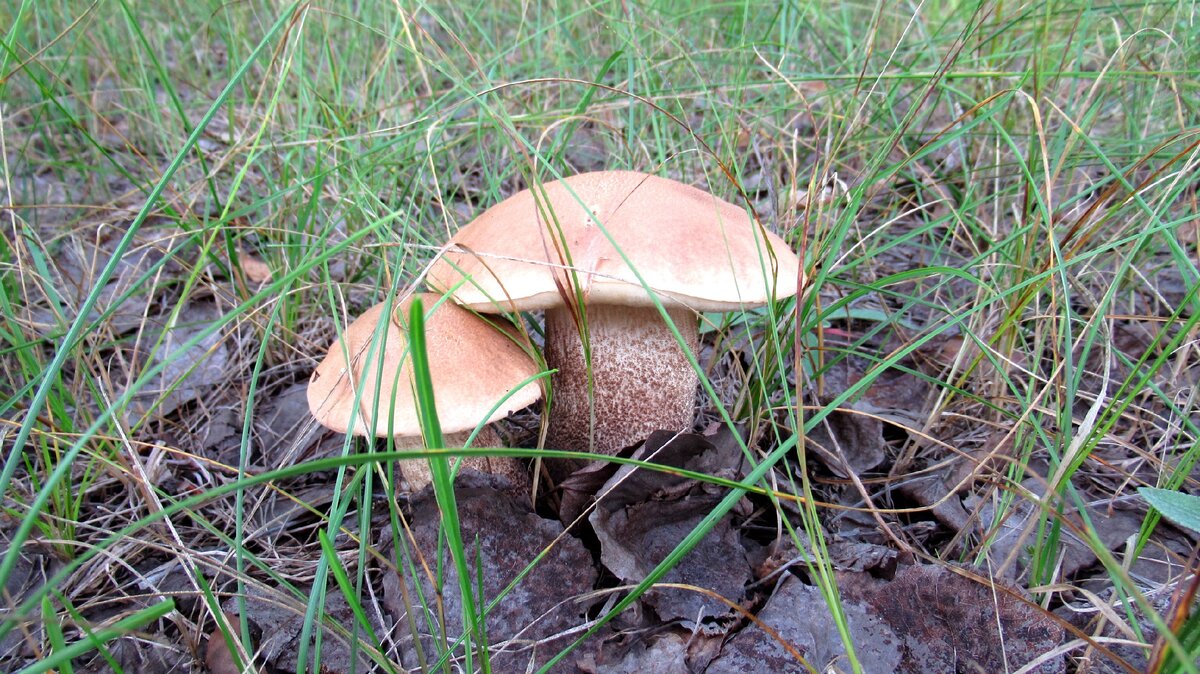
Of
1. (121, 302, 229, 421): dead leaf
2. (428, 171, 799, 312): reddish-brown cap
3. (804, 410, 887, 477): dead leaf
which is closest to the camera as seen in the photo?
(428, 171, 799, 312): reddish-brown cap

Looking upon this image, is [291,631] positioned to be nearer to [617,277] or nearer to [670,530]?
[670,530]

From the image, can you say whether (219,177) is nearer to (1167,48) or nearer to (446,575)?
(446,575)

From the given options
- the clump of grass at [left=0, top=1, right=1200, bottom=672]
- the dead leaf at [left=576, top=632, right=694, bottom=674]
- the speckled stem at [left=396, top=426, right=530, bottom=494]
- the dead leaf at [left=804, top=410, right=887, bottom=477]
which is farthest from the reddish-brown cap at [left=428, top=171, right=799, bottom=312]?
the dead leaf at [left=576, top=632, right=694, bottom=674]

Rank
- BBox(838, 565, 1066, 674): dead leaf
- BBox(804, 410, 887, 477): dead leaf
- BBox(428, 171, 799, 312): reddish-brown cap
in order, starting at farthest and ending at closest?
BBox(804, 410, 887, 477): dead leaf
BBox(428, 171, 799, 312): reddish-brown cap
BBox(838, 565, 1066, 674): dead leaf

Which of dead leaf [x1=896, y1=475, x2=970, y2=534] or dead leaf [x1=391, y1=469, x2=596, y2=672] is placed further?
dead leaf [x1=896, y1=475, x2=970, y2=534]

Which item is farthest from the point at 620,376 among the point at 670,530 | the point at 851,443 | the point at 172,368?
the point at 172,368

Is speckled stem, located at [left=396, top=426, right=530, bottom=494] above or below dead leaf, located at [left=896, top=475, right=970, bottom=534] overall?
above

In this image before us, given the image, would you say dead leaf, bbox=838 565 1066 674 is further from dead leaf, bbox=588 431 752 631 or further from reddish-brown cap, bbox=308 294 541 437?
reddish-brown cap, bbox=308 294 541 437
